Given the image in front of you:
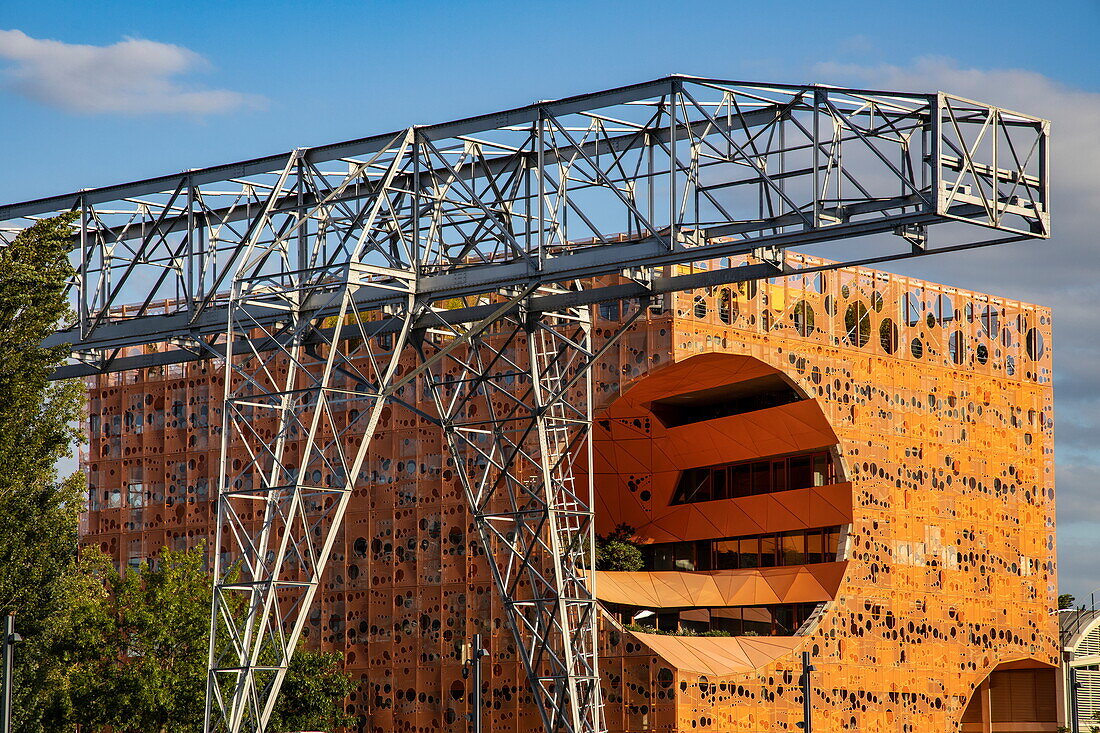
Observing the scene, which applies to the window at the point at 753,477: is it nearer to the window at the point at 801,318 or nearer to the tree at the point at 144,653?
the window at the point at 801,318

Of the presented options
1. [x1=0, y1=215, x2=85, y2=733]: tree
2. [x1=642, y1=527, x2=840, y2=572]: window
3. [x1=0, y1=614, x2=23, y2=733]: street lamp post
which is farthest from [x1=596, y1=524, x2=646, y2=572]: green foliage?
[x1=0, y1=614, x2=23, y2=733]: street lamp post

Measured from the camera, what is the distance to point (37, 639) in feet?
108

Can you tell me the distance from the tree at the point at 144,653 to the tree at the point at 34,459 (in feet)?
20.8

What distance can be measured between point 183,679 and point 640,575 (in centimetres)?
1515

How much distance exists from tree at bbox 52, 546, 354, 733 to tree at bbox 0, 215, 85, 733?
633cm

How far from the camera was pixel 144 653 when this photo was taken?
1716 inches

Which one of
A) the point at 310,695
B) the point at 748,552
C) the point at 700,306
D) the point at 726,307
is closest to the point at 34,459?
the point at 310,695

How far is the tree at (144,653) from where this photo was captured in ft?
138

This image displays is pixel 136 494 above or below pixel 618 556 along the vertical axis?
above

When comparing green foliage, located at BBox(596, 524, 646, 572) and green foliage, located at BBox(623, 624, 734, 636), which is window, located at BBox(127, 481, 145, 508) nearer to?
green foliage, located at BBox(596, 524, 646, 572)

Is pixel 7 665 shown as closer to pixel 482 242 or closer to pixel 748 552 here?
pixel 482 242

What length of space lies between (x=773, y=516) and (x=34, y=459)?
27805 mm

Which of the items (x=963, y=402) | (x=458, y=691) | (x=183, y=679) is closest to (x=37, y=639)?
(x=183, y=679)

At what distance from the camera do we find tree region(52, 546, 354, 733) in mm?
42156
